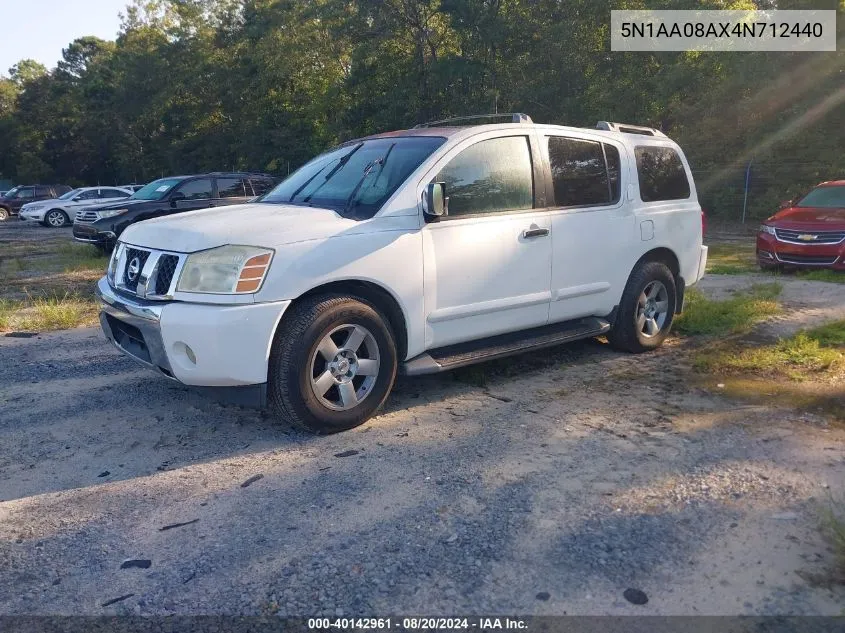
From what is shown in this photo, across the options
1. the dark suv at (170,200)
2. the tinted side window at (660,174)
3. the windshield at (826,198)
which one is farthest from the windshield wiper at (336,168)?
the windshield at (826,198)

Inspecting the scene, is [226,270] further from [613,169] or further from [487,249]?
[613,169]

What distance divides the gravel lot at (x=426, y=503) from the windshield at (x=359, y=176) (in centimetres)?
144

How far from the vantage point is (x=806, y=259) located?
1078 centimetres

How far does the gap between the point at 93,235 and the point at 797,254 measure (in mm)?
12131

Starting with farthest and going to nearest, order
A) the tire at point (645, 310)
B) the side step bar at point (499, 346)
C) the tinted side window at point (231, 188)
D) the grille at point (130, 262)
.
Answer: the tinted side window at point (231, 188)
the tire at point (645, 310)
the side step bar at point (499, 346)
the grille at point (130, 262)

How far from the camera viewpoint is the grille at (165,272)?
4.28 m

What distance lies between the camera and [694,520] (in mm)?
3320

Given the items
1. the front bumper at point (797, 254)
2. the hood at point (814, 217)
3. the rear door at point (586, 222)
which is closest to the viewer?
the rear door at point (586, 222)

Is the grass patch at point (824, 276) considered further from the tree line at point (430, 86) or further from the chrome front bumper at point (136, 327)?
the tree line at point (430, 86)

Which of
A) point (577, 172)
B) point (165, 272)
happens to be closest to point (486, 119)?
point (577, 172)

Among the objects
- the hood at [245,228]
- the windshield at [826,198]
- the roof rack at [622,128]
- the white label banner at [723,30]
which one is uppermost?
the white label banner at [723,30]

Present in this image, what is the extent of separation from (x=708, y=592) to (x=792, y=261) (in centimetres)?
948

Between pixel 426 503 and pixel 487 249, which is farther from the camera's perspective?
pixel 487 249

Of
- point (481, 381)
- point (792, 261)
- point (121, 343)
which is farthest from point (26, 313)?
point (792, 261)
